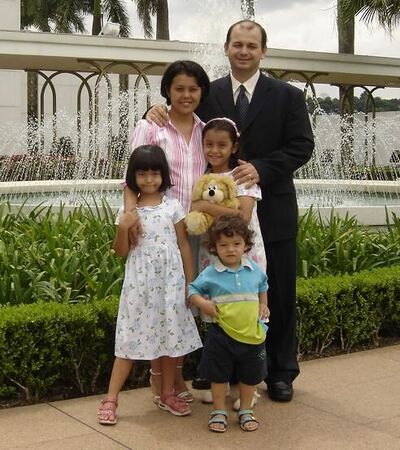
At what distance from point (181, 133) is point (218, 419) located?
1403 mm

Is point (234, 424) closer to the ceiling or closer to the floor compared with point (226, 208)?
closer to the floor

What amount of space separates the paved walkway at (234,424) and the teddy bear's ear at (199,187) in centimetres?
110

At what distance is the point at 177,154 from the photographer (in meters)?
3.98

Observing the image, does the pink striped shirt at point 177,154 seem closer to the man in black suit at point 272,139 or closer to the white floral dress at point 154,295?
the white floral dress at point 154,295

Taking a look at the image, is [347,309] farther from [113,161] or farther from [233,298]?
[113,161]

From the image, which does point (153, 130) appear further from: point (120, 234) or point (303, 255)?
point (303, 255)

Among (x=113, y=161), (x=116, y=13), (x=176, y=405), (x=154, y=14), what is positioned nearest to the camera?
(x=176, y=405)

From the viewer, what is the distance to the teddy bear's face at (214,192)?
3773mm

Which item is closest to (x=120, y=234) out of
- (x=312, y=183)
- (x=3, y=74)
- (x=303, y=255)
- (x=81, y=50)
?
(x=303, y=255)

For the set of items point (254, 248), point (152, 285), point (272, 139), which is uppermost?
point (272, 139)

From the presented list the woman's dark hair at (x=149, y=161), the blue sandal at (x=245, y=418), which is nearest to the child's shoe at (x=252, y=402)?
the blue sandal at (x=245, y=418)

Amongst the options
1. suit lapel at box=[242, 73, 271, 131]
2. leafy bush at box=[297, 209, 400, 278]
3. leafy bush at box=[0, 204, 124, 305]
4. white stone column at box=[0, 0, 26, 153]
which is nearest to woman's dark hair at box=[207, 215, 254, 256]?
suit lapel at box=[242, 73, 271, 131]

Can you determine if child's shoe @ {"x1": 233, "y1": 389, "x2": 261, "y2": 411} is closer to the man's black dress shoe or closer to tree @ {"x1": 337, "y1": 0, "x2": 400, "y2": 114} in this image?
the man's black dress shoe

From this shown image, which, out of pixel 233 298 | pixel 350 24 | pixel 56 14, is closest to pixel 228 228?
pixel 233 298
